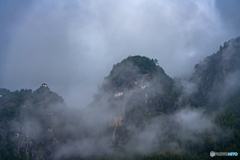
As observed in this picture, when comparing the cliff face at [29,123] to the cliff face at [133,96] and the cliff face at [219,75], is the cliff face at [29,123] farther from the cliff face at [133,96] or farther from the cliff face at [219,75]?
the cliff face at [219,75]

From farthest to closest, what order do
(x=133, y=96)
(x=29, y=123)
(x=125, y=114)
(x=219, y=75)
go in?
(x=219, y=75), (x=133, y=96), (x=125, y=114), (x=29, y=123)

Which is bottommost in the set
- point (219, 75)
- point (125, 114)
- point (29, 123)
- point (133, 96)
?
point (29, 123)

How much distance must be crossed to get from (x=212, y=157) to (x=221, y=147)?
30.4ft

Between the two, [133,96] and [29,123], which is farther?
[133,96]

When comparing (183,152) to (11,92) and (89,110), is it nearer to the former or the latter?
(89,110)

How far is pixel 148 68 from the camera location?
183750mm

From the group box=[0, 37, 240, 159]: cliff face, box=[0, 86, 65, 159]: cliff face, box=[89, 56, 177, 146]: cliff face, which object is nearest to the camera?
box=[0, 86, 65, 159]: cliff face

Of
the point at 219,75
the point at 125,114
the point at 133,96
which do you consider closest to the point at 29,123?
the point at 125,114

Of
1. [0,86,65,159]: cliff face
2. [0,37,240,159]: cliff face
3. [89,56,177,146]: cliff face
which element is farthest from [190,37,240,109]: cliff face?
[0,86,65,159]: cliff face

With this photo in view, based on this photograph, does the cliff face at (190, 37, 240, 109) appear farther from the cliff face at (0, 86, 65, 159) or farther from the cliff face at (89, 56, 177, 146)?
the cliff face at (0, 86, 65, 159)

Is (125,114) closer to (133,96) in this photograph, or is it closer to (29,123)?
(133,96)

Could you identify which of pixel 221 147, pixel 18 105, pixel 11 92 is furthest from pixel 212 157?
pixel 11 92

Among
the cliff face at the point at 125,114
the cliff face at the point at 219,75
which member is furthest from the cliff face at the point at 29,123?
the cliff face at the point at 219,75

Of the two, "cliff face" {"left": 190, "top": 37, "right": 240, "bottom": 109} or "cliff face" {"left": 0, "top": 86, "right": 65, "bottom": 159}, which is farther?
"cliff face" {"left": 190, "top": 37, "right": 240, "bottom": 109}
